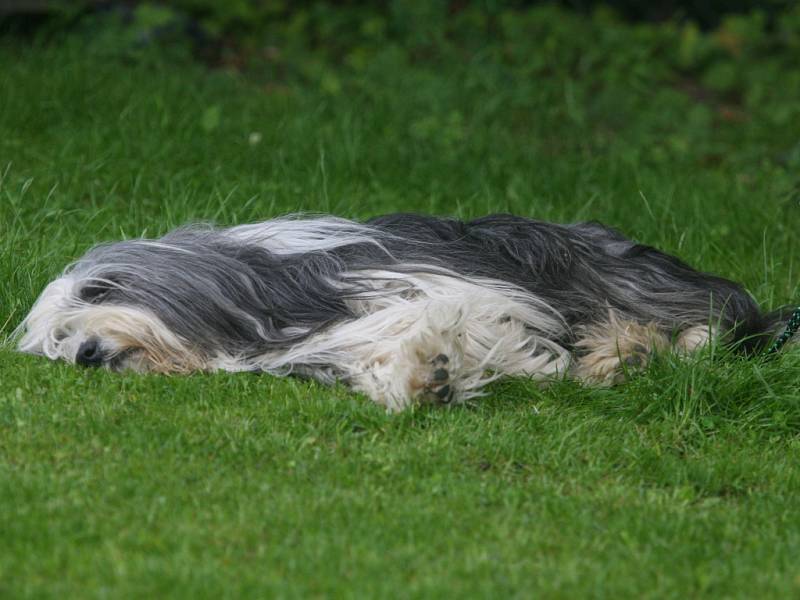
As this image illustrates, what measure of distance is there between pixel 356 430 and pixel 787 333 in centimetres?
180

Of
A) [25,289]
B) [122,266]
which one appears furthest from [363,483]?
[25,289]

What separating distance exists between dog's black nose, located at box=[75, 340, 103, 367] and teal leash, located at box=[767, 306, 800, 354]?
8.34 feet

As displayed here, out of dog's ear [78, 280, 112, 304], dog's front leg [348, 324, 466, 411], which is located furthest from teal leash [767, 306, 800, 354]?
dog's ear [78, 280, 112, 304]

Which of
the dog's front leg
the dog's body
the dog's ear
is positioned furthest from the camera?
the dog's ear

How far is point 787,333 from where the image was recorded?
17.1 feet

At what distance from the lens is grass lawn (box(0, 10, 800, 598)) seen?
11.7 feet

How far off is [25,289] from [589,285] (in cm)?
238

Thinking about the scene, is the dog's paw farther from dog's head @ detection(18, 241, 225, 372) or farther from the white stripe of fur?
dog's head @ detection(18, 241, 225, 372)

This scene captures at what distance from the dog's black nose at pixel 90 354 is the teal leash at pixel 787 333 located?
8.34ft

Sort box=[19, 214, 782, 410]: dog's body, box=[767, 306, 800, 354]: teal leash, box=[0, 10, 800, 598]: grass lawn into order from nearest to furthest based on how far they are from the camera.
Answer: box=[0, 10, 800, 598]: grass lawn < box=[19, 214, 782, 410]: dog's body < box=[767, 306, 800, 354]: teal leash

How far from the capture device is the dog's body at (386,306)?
484 cm

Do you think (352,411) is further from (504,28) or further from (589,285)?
(504,28)

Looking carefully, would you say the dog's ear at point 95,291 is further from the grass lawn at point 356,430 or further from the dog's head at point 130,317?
the grass lawn at point 356,430

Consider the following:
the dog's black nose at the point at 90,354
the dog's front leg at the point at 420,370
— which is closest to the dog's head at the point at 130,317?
the dog's black nose at the point at 90,354
